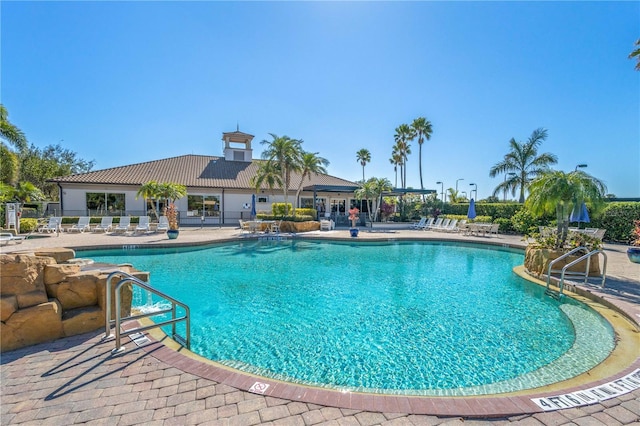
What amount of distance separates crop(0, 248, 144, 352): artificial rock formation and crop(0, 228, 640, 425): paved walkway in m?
0.31

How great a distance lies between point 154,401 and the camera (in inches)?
98.8

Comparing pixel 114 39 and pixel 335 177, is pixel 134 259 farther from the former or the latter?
pixel 335 177

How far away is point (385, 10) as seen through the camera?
10.3 meters

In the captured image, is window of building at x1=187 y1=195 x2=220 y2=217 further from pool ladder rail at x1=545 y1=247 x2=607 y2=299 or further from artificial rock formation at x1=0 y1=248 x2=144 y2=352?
pool ladder rail at x1=545 y1=247 x2=607 y2=299

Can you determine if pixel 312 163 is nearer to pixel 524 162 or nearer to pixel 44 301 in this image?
pixel 44 301

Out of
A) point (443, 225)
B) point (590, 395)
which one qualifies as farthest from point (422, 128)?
point (590, 395)

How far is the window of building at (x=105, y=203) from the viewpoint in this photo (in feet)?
71.8

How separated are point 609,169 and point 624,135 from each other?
1.76 metres

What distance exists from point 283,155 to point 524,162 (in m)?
21.7

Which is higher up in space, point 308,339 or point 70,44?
point 70,44

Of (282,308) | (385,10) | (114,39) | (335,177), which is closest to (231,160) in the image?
(335,177)

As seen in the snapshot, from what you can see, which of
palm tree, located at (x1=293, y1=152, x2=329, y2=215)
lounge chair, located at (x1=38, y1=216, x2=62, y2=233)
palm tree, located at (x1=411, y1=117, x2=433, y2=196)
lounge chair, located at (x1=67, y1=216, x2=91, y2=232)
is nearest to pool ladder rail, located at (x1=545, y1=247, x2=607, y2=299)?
palm tree, located at (x1=293, y1=152, x2=329, y2=215)

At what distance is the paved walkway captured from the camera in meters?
2.30

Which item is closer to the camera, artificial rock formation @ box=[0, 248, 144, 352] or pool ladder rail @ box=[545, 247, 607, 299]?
artificial rock formation @ box=[0, 248, 144, 352]
